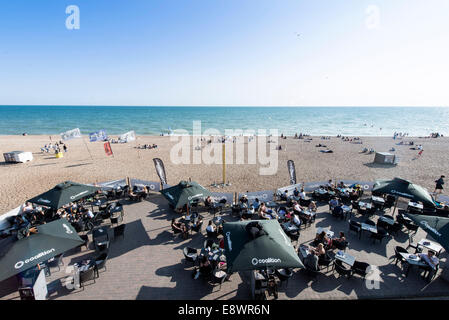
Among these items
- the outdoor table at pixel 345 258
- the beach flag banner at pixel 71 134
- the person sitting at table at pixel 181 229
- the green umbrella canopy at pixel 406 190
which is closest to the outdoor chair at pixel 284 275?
the outdoor table at pixel 345 258

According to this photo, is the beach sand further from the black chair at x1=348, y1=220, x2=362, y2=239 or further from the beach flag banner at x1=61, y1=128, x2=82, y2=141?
the black chair at x1=348, y1=220, x2=362, y2=239

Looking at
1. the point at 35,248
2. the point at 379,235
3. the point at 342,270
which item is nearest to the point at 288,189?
the point at 379,235

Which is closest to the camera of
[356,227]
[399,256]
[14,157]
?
[399,256]

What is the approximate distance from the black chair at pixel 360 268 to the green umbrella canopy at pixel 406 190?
566 cm

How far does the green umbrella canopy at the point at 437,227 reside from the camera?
694cm

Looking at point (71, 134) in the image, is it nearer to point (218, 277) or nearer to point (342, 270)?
point (218, 277)

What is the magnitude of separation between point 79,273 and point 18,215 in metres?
7.09

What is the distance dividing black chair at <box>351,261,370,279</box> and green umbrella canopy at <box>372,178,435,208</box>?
566 centimetres

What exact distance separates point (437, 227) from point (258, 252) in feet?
22.3

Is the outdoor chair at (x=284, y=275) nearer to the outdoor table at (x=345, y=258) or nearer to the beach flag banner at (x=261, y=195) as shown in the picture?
the outdoor table at (x=345, y=258)

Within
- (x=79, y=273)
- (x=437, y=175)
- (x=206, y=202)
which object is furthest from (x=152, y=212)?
(x=437, y=175)

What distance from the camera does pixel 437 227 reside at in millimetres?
7418

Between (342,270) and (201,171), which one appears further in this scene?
(201,171)

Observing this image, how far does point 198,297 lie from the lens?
264 inches
